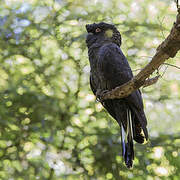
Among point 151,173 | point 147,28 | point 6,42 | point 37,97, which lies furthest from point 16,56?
point 151,173

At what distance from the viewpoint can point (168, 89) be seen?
4.70 metres

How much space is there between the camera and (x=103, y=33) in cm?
320

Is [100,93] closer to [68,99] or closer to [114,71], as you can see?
[114,71]

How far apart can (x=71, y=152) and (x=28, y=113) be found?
0.84m

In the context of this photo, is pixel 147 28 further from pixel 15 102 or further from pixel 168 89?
pixel 15 102

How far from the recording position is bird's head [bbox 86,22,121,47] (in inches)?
125

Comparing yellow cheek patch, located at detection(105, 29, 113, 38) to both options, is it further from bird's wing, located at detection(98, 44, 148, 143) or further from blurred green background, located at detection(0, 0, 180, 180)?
blurred green background, located at detection(0, 0, 180, 180)

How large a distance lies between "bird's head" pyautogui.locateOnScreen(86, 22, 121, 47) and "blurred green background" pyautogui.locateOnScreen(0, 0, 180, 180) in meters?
0.86

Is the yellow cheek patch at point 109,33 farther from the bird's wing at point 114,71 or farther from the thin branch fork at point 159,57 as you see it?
the thin branch fork at point 159,57

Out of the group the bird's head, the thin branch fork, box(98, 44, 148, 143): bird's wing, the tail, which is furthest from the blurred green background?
the thin branch fork

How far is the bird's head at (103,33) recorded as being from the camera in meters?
3.18

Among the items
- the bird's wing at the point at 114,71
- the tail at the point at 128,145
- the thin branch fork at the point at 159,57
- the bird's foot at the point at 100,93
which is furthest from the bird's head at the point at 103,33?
the tail at the point at 128,145

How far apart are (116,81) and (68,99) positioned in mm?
1980

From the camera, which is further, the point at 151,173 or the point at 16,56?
the point at 16,56
